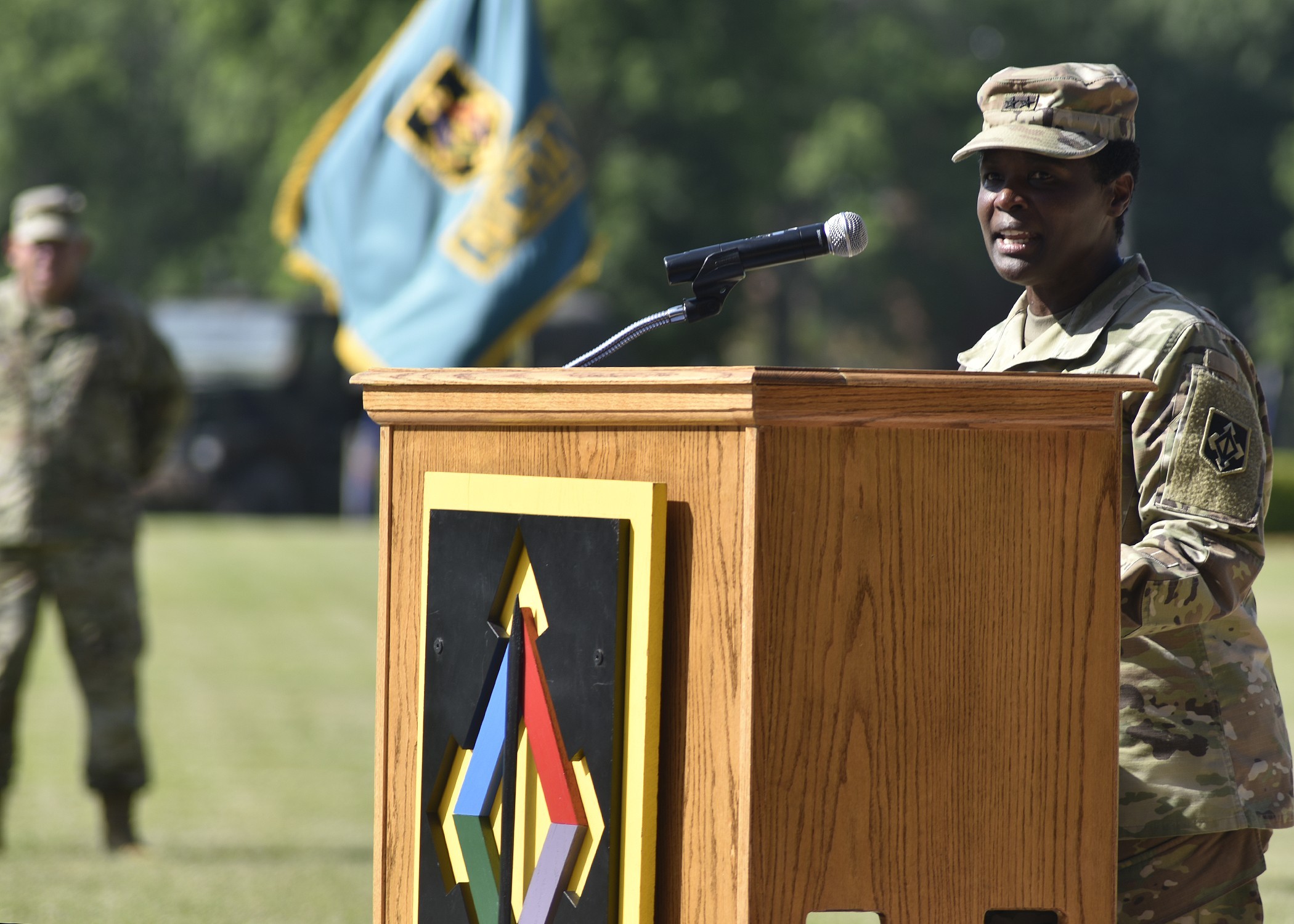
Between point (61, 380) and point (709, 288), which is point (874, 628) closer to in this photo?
point (709, 288)

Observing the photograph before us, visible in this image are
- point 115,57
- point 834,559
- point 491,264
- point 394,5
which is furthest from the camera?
point 115,57

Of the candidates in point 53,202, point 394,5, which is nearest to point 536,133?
point 53,202

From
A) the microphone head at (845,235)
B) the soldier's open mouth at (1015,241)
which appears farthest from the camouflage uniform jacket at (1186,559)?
the microphone head at (845,235)

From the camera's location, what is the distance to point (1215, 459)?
2.22m

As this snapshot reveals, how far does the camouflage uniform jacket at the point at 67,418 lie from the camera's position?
641 cm

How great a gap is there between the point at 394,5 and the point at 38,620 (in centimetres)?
2731

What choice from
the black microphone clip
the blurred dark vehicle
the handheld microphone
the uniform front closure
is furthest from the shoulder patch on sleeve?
the blurred dark vehicle

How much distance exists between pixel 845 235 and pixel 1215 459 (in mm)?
515

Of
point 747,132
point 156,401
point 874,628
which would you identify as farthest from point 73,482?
point 747,132

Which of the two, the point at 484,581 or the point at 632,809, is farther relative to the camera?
the point at 484,581

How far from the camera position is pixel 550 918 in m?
1.92

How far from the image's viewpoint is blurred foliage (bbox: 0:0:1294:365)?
113 ft

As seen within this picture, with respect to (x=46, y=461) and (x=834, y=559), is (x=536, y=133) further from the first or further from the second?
(x=834, y=559)

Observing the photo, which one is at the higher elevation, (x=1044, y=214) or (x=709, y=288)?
(x=1044, y=214)
